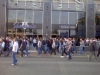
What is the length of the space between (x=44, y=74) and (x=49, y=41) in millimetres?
13568

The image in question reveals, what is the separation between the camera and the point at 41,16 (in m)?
40.5

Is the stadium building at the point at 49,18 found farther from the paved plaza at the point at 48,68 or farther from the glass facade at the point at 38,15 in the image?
the paved plaza at the point at 48,68

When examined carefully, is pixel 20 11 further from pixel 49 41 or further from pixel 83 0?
pixel 49 41

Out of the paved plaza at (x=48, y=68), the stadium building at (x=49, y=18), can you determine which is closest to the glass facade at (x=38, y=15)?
the stadium building at (x=49, y=18)

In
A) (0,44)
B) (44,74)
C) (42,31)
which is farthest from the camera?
(42,31)

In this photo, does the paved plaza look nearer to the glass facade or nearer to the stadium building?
the stadium building

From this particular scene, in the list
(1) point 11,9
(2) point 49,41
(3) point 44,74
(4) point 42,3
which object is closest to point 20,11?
(1) point 11,9

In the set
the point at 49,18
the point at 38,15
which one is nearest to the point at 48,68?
the point at 49,18

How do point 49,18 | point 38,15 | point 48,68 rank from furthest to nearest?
point 38,15, point 49,18, point 48,68

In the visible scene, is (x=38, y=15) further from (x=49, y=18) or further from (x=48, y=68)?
(x=48, y=68)

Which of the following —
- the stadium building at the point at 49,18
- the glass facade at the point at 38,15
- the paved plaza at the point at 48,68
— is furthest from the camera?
the glass facade at the point at 38,15

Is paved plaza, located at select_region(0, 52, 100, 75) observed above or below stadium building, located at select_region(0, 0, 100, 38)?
below

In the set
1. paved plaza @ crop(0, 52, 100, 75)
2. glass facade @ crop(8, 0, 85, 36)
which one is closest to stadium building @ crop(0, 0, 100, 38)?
glass facade @ crop(8, 0, 85, 36)

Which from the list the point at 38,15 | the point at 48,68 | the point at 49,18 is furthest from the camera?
the point at 38,15
